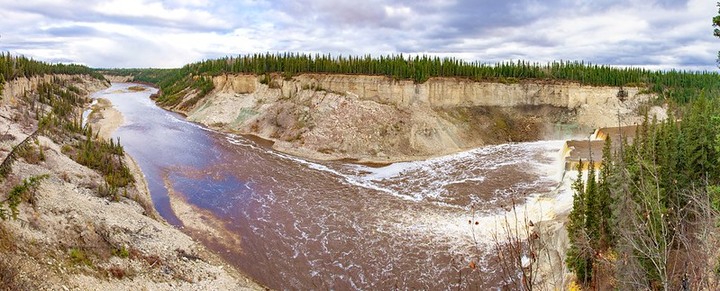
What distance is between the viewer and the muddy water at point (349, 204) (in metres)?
24.0

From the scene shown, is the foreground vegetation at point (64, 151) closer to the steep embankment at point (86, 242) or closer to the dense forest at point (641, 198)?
the steep embankment at point (86, 242)

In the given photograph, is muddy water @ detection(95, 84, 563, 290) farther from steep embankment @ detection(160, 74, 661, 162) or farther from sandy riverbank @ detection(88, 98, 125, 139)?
sandy riverbank @ detection(88, 98, 125, 139)

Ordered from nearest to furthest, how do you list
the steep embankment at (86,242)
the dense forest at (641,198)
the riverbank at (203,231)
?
the dense forest at (641,198) < the steep embankment at (86,242) < the riverbank at (203,231)

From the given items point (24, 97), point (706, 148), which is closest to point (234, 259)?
point (706, 148)

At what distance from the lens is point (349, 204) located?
34000mm

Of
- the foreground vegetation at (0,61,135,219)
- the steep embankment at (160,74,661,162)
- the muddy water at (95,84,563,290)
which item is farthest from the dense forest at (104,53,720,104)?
the foreground vegetation at (0,61,135,219)

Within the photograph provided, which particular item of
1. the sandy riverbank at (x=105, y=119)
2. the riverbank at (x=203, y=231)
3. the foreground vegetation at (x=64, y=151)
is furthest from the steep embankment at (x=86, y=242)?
the sandy riverbank at (x=105, y=119)

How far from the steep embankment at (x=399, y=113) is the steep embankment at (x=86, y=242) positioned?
24.8m

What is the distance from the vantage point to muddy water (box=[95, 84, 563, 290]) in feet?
78.6

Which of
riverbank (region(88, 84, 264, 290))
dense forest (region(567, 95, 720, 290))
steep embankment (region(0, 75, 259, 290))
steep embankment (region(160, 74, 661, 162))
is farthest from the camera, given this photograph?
steep embankment (region(160, 74, 661, 162))

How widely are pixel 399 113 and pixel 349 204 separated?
25364 mm

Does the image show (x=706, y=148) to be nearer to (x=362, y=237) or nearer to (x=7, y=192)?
(x=362, y=237)

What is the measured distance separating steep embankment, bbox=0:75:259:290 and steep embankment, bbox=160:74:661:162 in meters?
24.8

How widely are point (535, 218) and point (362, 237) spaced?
11.5 m
